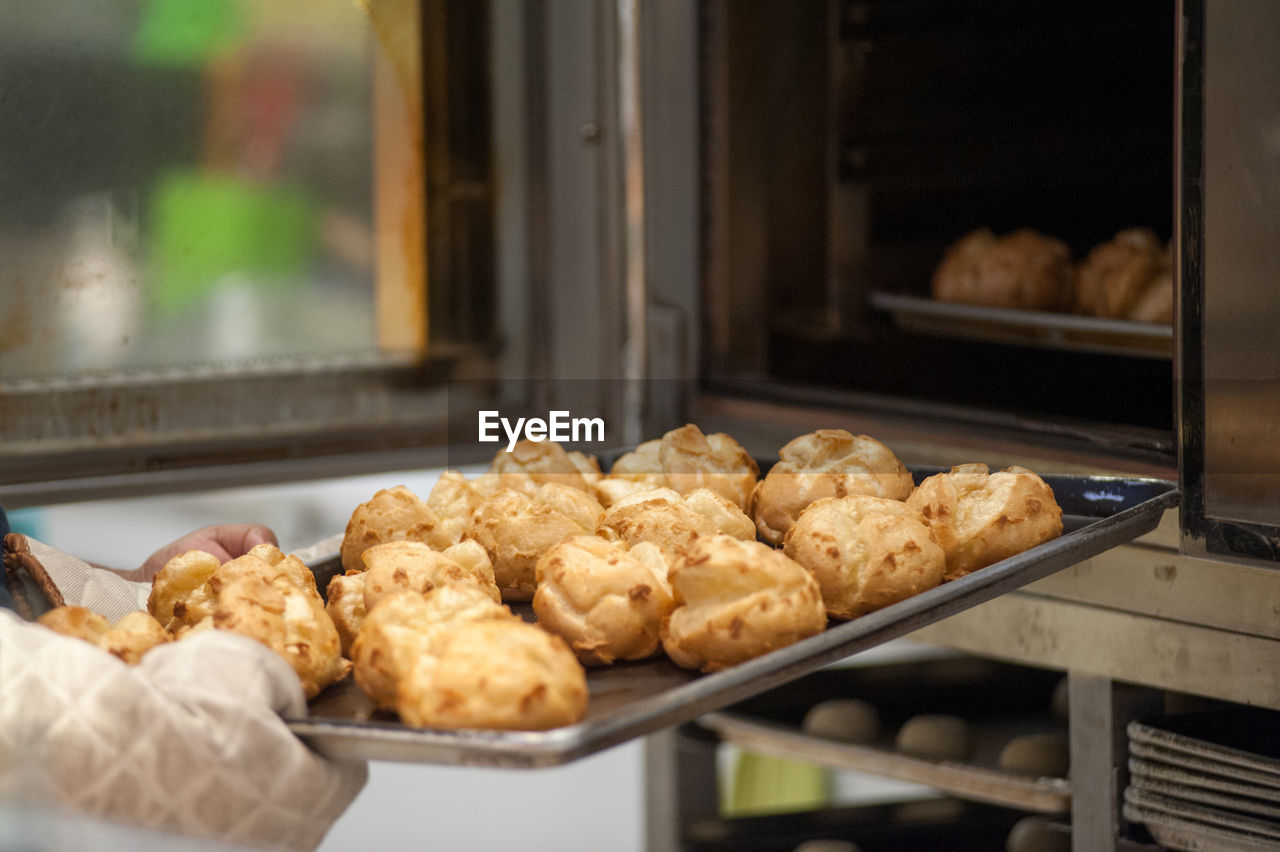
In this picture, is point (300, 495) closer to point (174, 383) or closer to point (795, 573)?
point (174, 383)

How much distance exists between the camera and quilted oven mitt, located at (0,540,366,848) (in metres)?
0.67

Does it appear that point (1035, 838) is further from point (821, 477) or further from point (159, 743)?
point (159, 743)

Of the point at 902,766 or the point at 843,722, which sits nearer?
the point at 902,766

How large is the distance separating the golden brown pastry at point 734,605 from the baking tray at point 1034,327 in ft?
2.21

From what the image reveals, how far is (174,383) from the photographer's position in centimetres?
158

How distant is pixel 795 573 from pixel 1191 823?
2.26 ft

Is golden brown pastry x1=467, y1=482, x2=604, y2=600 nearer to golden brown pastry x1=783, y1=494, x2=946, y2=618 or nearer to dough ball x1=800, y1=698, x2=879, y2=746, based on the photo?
golden brown pastry x1=783, y1=494, x2=946, y2=618

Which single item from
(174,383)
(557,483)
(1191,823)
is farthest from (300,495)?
(1191,823)

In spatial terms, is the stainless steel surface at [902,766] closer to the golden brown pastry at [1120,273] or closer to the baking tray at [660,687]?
the baking tray at [660,687]

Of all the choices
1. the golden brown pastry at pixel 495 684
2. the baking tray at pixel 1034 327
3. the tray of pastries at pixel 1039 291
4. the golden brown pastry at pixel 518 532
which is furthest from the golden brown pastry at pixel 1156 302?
the golden brown pastry at pixel 495 684

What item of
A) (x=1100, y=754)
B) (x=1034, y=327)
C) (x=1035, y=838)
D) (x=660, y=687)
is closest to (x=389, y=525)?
(x=660, y=687)

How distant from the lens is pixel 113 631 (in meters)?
0.80

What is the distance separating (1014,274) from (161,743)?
1457 millimetres

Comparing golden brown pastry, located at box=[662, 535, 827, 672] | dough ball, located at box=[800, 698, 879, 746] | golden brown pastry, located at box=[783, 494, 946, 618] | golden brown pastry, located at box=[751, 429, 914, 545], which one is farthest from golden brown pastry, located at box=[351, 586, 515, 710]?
dough ball, located at box=[800, 698, 879, 746]
